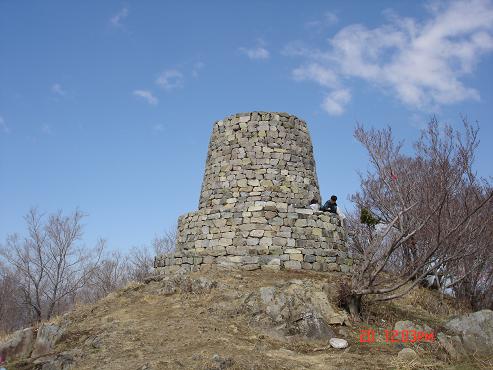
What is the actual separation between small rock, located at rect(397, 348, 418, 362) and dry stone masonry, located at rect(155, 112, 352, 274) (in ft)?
13.6

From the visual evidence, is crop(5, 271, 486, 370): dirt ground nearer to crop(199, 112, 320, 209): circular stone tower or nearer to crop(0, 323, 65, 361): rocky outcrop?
crop(0, 323, 65, 361): rocky outcrop

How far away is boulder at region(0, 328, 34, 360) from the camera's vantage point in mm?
8938

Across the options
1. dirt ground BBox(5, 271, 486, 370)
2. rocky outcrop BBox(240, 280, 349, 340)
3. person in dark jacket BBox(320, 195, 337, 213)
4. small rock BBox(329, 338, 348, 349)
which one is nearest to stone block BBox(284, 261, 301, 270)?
dirt ground BBox(5, 271, 486, 370)

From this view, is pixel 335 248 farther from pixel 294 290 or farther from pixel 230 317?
pixel 230 317

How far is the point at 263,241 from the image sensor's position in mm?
11008

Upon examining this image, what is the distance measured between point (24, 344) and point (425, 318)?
30.0 feet

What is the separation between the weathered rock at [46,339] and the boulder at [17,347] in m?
0.26

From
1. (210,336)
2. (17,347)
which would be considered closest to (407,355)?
(210,336)

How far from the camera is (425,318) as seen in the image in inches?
402

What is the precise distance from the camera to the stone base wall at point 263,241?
35.4 ft

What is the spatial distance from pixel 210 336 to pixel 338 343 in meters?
2.19
